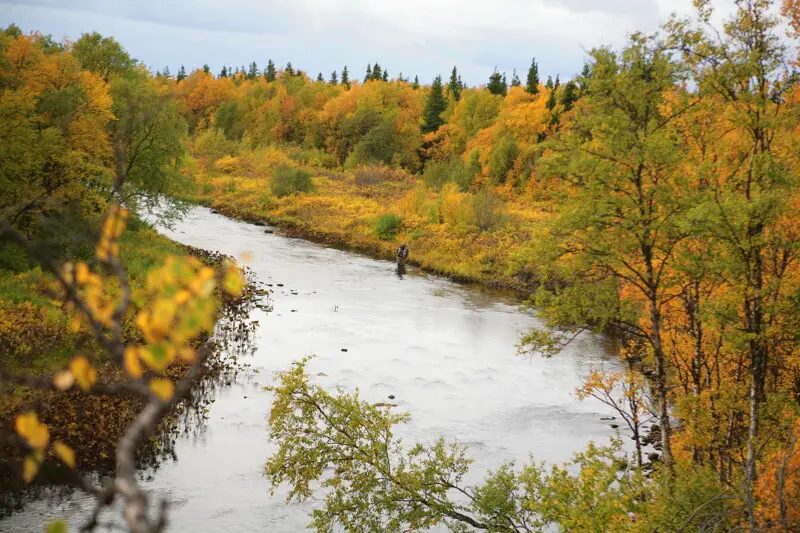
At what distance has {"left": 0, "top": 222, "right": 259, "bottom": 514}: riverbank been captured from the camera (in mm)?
14984

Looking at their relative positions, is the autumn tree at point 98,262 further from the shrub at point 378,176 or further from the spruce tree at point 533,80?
the spruce tree at point 533,80

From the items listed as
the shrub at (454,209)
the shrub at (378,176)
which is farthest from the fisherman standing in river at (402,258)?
the shrub at (378,176)

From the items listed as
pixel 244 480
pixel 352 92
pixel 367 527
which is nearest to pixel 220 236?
pixel 244 480

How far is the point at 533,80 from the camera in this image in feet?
279

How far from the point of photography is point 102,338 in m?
2.08

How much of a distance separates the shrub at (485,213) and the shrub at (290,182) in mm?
21321

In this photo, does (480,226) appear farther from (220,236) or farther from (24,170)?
(24,170)

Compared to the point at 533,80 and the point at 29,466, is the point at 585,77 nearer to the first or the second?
the point at 29,466

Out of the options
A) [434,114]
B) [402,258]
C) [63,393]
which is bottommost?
[63,393]

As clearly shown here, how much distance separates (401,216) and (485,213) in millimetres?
7375

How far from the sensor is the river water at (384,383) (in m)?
14.7

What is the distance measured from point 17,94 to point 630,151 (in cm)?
2263

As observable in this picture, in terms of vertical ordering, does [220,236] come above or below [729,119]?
below

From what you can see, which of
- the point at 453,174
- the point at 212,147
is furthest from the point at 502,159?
the point at 212,147
